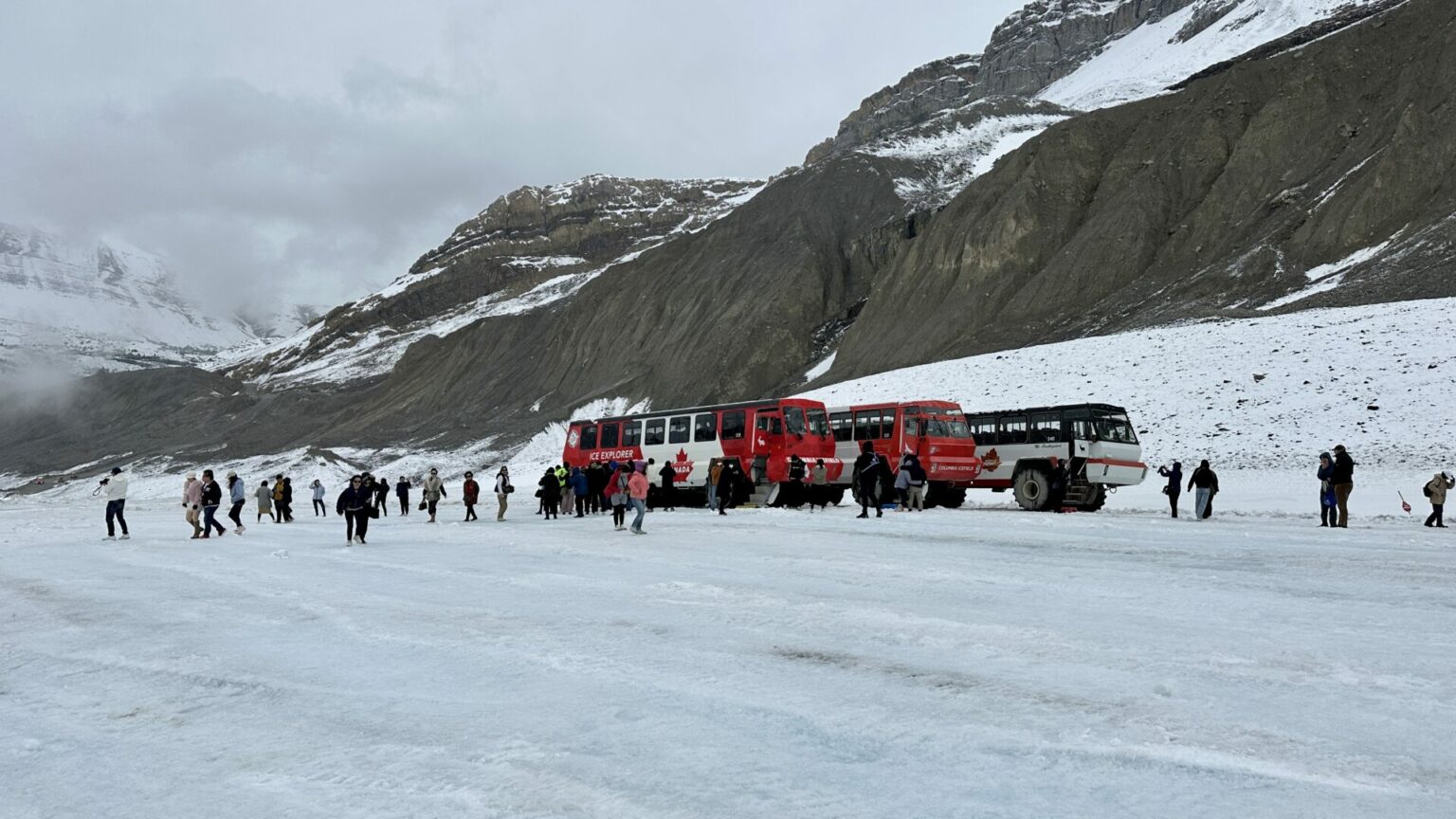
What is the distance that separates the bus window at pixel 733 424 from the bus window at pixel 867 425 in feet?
11.2

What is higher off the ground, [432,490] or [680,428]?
[680,428]

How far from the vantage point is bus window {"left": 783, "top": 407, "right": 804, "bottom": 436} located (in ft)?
87.4

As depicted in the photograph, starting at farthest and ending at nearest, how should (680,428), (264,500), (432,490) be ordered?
(264,500)
(680,428)
(432,490)

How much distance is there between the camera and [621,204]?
188000 mm

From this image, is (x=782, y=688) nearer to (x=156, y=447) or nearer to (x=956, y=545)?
(x=956, y=545)

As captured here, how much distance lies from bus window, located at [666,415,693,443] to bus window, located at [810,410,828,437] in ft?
12.9

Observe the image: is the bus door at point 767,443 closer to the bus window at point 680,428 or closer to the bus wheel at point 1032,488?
the bus window at point 680,428

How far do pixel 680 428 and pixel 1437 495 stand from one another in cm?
1829

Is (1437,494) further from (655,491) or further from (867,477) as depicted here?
(655,491)

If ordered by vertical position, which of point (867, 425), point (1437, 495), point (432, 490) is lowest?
point (432, 490)

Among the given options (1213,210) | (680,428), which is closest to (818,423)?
(680,428)

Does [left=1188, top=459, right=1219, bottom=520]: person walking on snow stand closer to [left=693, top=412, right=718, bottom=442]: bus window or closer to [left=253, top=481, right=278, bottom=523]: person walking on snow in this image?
[left=693, top=412, right=718, bottom=442]: bus window

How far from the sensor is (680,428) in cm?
2952

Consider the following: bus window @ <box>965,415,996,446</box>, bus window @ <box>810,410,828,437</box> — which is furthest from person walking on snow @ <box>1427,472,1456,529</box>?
bus window @ <box>810,410,828,437</box>
